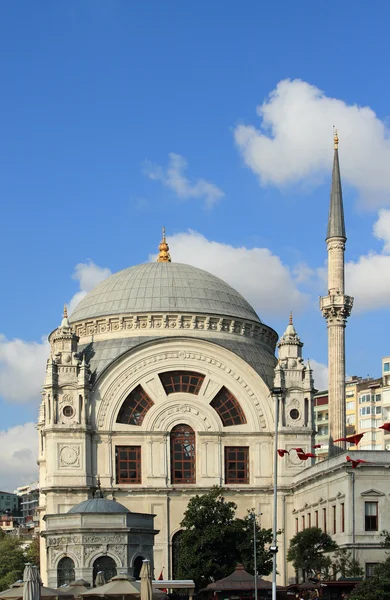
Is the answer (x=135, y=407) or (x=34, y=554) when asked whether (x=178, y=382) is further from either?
(x=34, y=554)

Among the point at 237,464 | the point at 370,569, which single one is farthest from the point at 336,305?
the point at 370,569

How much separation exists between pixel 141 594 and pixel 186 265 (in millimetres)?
42456

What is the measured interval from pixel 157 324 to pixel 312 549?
21748 mm

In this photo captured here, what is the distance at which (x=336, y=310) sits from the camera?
7769cm

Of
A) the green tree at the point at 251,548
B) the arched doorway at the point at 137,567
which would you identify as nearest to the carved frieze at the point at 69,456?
the green tree at the point at 251,548

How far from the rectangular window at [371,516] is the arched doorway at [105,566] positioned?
12840 mm

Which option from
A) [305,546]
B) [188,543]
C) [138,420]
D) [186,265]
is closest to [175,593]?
[188,543]

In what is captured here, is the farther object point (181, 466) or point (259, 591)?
point (181, 466)

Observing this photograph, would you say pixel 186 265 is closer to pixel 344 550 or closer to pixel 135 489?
pixel 135 489

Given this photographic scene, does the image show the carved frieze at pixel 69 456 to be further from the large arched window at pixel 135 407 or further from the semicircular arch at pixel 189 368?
the large arched window at pixel 135 407

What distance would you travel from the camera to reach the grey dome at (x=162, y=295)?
8281 cm

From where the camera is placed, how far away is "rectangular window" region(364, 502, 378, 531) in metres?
63.6

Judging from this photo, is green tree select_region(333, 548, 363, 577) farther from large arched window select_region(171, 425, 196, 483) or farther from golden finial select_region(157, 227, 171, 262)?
golden finial select_region(157, 227, 171, 262)

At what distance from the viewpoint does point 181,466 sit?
79.0 metres
